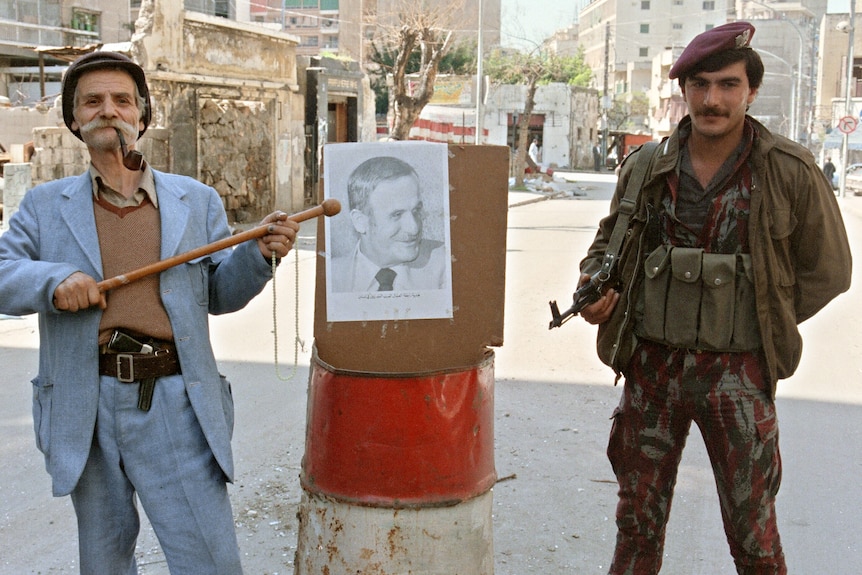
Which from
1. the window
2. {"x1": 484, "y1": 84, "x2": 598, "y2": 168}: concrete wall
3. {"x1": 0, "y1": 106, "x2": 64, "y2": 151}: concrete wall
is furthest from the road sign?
the window

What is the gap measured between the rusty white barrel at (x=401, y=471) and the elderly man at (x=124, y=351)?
0.30 metres

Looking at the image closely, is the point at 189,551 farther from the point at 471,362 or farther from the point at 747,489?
the point at 747,489

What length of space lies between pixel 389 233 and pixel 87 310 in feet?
2.79

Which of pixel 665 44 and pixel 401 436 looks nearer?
pixel 401 436

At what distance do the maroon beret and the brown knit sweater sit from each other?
1.55m

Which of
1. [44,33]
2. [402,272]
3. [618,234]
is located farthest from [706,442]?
[44,33]

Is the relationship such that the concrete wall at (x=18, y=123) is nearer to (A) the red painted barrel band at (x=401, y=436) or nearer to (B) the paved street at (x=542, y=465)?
(B) the paved street at (x=542, y=465)

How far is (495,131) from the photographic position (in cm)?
5378

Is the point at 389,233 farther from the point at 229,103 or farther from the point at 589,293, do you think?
the point at 229,103

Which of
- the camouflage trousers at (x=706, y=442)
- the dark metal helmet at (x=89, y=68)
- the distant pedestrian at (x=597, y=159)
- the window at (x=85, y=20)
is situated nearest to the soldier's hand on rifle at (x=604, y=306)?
the camouflage trousers at (x=706, y=442)

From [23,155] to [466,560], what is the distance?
17.7 metres

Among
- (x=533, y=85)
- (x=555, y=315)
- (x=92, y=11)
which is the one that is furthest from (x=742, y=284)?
(x=92, y=11)

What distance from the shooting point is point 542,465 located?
17.1 ft

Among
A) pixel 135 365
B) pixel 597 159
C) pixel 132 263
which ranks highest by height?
pixel 597 159
